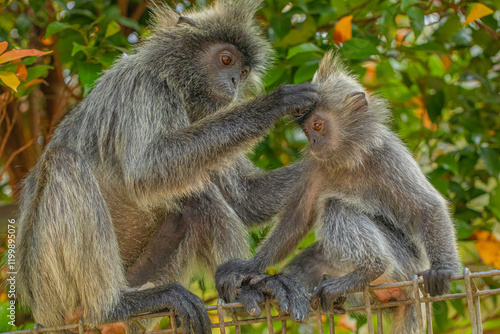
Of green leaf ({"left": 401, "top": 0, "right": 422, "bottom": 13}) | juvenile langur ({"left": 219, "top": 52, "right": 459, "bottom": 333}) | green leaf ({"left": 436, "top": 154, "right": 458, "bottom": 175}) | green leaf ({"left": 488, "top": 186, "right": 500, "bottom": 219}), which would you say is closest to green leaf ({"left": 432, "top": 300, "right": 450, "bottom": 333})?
green leaf ({"left": 488, "top": 186, "right": 500, "bottom": 219})

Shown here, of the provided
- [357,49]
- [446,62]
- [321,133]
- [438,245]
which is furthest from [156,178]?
[446,62]

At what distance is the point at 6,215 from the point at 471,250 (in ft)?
11.1

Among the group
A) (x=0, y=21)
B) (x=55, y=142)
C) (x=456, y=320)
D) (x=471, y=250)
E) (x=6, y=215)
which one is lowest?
(x=456, y=320)

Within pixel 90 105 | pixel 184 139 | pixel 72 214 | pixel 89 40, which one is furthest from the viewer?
pixel 89 40

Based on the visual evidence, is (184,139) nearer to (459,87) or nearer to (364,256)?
(364,256)

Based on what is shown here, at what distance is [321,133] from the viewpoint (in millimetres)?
3637

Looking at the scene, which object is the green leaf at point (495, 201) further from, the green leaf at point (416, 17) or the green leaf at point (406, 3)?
the green leaf at point (406, 3)

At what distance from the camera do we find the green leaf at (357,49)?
13.5 feet

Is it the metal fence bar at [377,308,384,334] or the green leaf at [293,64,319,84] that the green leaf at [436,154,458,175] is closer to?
the green leaf at [293,64,319,84]

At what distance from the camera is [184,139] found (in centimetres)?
381

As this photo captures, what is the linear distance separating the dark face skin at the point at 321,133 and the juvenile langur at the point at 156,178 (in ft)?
0.43

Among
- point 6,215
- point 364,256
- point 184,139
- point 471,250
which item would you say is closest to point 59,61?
point 6,215

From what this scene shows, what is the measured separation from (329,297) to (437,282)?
502 mm

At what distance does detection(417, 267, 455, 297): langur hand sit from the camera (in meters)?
2.98
